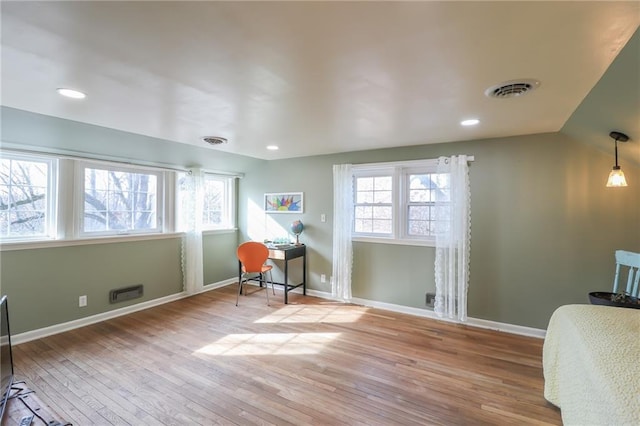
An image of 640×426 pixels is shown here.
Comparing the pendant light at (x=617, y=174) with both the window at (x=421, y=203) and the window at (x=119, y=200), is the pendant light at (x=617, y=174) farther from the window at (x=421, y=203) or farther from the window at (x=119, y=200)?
the window at (x=119, y=200)

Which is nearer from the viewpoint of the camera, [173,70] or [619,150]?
[173,70]

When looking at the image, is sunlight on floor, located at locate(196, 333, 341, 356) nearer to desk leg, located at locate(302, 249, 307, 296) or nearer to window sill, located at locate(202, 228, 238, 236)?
desk leg, located at locate(302, 249, 307, 296)

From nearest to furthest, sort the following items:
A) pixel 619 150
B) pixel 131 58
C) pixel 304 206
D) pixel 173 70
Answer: pixel 131 58
pixel 173 70
pixel 619 150
pixel 304 206

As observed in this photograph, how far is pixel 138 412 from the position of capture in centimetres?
202

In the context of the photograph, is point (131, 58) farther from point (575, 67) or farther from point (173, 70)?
point (575, 67)

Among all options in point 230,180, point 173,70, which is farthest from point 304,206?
point 173,70

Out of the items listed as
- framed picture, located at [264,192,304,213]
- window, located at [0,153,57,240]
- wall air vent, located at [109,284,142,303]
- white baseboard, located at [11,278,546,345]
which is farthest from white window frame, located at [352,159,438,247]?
window, located at [0,153,57,240]

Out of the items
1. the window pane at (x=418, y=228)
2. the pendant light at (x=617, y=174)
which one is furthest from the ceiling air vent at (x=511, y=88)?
the window pane at (x=418, y=228)

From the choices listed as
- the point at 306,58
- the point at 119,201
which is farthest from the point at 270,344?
the point at 119,201

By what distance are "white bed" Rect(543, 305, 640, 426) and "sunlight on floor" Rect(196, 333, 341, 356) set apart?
1905mm

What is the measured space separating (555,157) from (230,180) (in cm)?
481

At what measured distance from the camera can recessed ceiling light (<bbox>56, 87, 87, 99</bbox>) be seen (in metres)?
2.07

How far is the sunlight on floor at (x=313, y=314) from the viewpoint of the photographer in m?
3.69

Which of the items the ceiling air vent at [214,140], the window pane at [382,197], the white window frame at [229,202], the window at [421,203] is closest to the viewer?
the ceiling air vent at [214,140]
